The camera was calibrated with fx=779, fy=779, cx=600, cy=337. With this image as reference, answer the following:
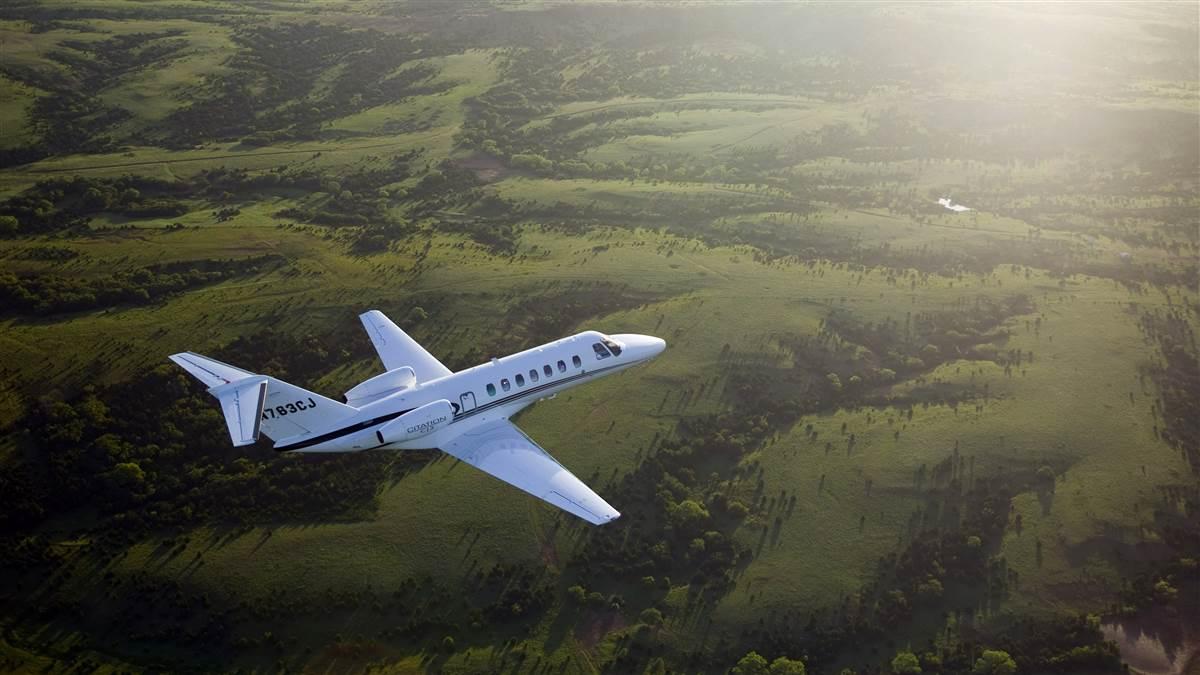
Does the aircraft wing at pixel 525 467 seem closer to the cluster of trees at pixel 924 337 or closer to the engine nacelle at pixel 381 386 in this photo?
the engine nacelle at pixel 381 386

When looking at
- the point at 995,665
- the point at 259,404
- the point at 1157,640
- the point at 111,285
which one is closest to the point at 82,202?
the point at 111,285

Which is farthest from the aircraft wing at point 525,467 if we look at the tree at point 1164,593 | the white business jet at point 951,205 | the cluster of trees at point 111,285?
the white business jet at point 951,205

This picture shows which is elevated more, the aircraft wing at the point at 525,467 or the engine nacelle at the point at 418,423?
the engine nacelle at the point at 418,423

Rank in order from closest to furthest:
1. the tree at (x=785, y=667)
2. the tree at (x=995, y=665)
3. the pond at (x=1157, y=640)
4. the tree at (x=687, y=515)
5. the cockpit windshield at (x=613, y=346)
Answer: the tree at (x=785, y=667), the tree at (x=995, y=665), the pond at (x=1157, y=640), the tree at (x=687, y=515), the cockpit windshield at (x=613, y=346)

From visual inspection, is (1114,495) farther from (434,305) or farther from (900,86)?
(900,86)

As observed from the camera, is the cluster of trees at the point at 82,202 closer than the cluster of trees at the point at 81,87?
Yes

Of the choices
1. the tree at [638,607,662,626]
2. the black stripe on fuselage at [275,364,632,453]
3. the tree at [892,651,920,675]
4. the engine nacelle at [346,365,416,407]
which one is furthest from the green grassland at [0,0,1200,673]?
the engine nacelle at [346,365,416,407]

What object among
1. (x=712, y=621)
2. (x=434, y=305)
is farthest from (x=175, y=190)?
(x=712, y=621)
